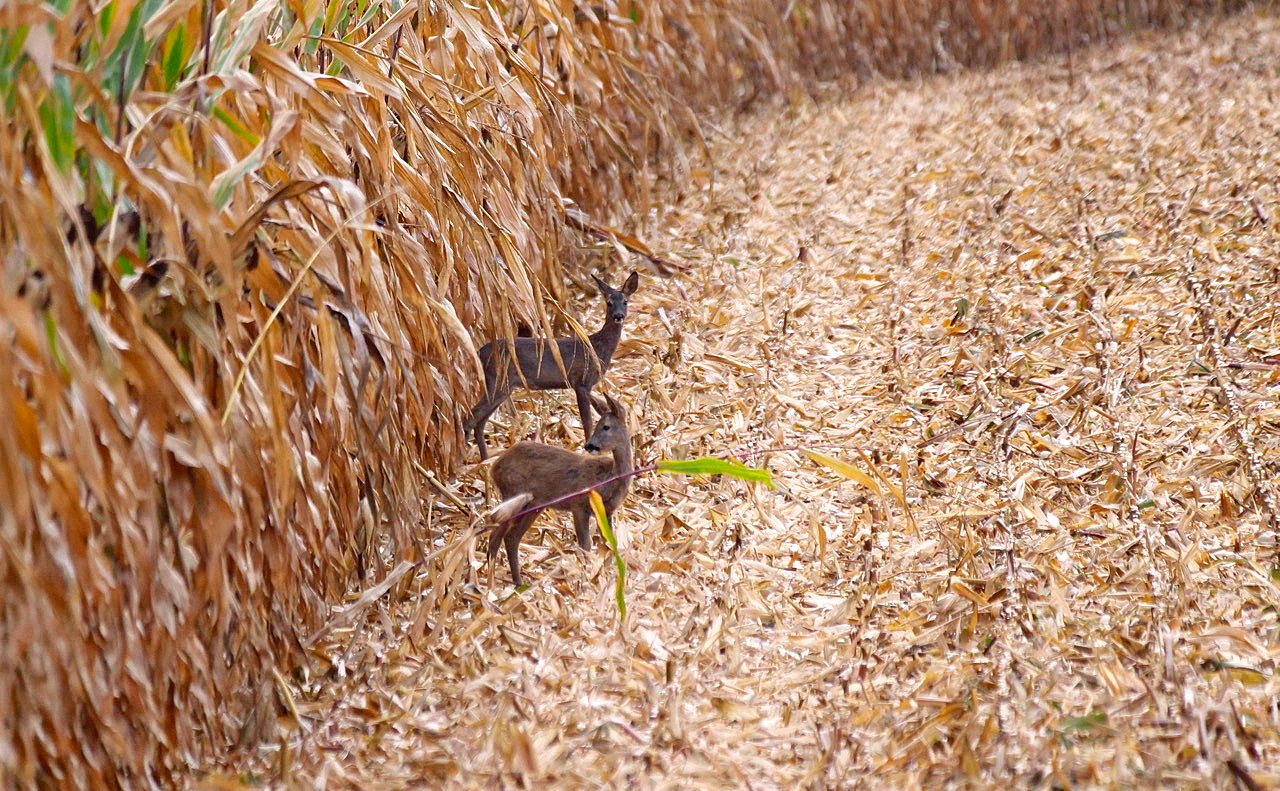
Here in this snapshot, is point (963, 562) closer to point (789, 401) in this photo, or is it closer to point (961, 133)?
point (789, 401)

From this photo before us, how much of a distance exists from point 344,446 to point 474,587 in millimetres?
527

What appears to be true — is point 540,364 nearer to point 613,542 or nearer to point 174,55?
point 613,542

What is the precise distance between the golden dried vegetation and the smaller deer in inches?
5.9

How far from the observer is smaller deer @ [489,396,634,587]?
9.55 ft

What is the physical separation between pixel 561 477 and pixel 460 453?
1.86ft

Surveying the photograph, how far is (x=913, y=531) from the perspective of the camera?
124 inches

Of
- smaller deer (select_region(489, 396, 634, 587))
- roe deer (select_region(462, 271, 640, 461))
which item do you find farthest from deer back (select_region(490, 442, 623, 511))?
roe deer (select_region(462, 271, 640, 461))

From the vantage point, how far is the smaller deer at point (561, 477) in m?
2.91

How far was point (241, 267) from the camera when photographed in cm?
214

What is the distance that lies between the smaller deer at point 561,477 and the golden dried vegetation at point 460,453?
150mm

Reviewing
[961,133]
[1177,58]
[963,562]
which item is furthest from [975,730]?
[1177,58]

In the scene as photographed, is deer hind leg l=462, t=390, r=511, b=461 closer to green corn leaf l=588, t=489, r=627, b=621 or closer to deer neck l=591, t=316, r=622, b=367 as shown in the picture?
deer neck l=591, t=316, r=622, b=367

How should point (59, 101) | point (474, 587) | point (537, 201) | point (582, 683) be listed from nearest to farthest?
point (59, 101)
point (582, 683)
point (474, 587)
point (537, 201)

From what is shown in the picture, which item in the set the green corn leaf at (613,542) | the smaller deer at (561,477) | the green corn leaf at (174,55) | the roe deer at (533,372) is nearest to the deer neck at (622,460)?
the smaller deer at (561,477)
